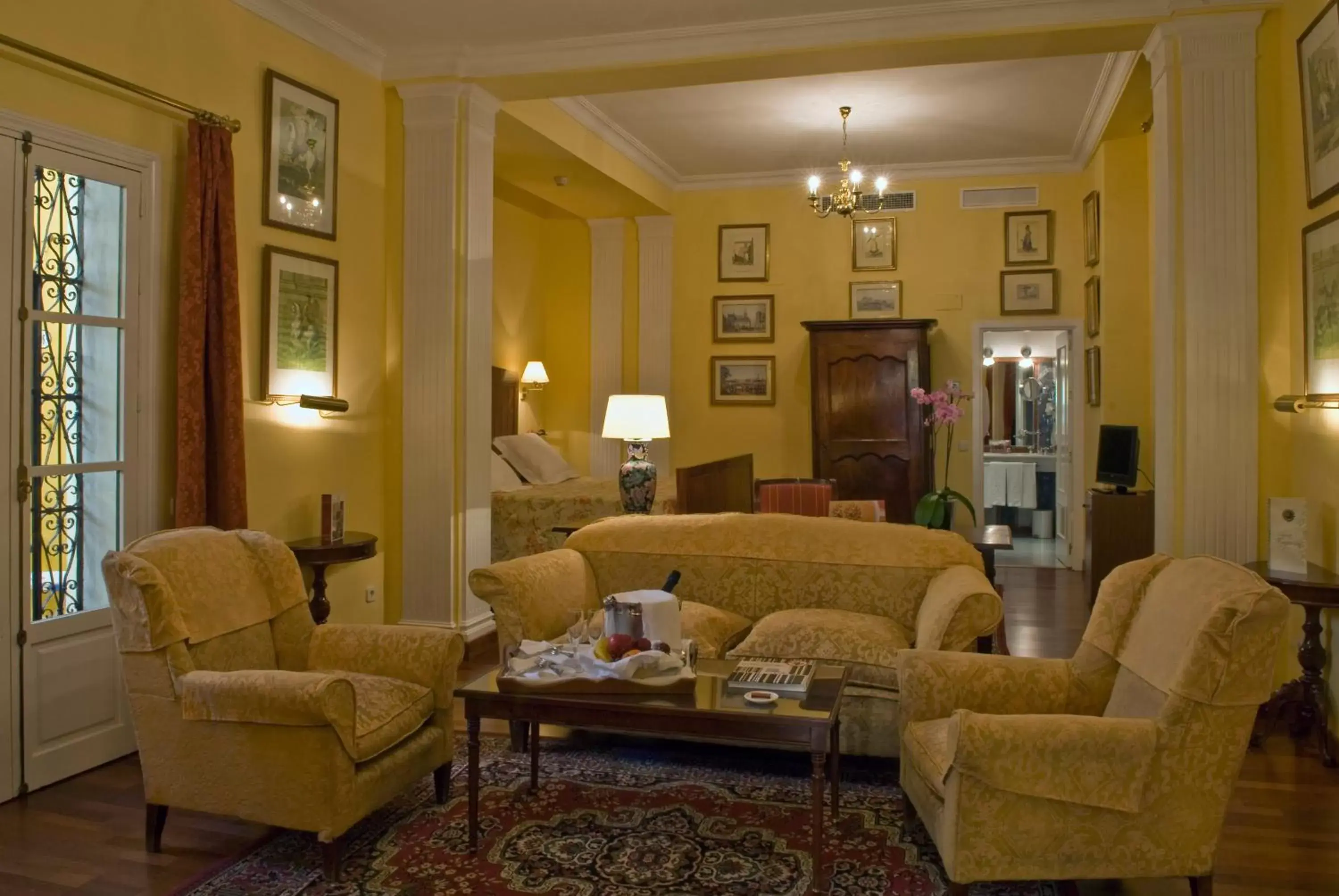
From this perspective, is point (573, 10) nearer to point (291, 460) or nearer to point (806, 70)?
point (806, 70)

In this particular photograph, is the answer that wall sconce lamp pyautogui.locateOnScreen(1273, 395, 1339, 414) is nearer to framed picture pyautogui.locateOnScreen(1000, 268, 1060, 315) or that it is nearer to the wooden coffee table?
the wooden coffee table

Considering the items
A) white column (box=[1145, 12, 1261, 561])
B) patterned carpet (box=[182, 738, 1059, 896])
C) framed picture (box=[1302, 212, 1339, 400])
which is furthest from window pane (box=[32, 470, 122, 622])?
framed picture (box=[1302, 212, 1339, 400])

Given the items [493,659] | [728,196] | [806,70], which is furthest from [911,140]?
[493,659]

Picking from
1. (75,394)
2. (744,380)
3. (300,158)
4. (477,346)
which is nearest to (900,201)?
(744,380)

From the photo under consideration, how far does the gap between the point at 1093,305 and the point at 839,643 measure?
5170 millimetres

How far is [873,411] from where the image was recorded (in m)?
8.12

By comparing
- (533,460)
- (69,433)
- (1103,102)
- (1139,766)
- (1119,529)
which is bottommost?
(1139,766)

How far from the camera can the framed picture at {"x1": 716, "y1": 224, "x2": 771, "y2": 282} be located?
8.77 meters

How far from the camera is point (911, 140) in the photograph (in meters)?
7.56

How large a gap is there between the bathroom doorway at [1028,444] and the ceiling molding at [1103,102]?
157cm

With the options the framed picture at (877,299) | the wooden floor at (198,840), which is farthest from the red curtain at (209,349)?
the framed picture at (877,299)

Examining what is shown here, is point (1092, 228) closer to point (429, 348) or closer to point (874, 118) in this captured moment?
point (874, 118)

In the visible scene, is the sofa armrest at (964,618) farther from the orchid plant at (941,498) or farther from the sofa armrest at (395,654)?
the sofa armrest at (395,654)

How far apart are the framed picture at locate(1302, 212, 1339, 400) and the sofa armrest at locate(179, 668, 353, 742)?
3.55 metres
